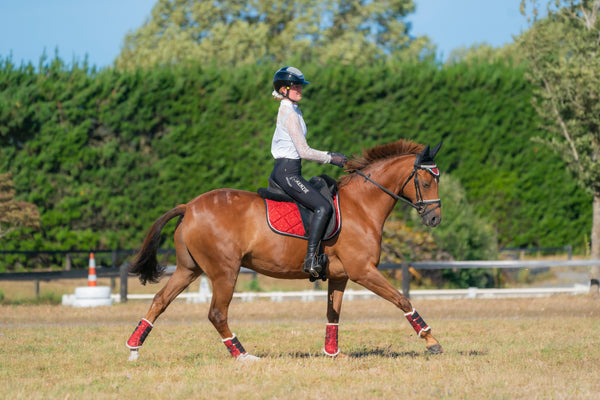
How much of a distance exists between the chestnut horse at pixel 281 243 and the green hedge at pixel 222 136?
28.0ft

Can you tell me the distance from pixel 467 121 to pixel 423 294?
21.6 feet

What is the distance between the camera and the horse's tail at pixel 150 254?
855 centimetres

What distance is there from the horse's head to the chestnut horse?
0.01 meters

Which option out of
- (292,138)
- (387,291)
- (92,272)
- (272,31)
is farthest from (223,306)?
(272,31)

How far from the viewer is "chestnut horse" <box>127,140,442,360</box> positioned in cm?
805

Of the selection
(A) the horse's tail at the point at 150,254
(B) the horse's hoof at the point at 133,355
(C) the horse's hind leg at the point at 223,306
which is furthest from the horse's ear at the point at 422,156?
(B) the horse's hoof at the point at 133,355

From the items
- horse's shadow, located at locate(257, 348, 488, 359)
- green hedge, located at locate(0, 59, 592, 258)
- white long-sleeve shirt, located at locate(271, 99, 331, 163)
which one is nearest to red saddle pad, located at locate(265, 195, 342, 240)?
white long-sleeve shirt, located at locate(271, 99, 331, 163)

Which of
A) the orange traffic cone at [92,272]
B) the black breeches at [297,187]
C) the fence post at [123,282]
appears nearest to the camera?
the black breeches at [297,187]

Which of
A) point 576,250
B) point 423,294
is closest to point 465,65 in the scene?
point 576,250

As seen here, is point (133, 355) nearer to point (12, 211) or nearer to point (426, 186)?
point (426, 186)

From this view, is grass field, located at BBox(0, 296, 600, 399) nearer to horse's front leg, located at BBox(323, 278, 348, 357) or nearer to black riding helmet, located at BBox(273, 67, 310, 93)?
horse's front leg, located at BBox(323, 278, 348, 357)

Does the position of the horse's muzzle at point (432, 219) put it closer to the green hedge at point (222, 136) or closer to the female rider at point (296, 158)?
the female rider at point (296, 158)

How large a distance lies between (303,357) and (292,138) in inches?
101

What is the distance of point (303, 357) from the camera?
8398mm
